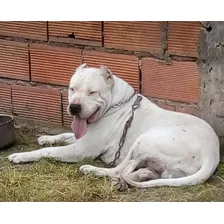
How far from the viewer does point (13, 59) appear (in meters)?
3.28

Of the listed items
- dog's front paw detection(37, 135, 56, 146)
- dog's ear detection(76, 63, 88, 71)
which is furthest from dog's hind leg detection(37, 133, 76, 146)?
dog's ear detection(76, 63, 88, 71)

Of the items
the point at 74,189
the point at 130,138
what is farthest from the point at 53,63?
the point at 74,189

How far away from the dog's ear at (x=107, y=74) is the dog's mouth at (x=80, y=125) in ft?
0.33

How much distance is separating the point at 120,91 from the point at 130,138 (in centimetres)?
15

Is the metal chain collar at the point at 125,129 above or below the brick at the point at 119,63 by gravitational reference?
below

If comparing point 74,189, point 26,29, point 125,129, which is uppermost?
point 26,29

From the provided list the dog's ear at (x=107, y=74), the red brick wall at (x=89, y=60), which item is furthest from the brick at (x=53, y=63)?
the dog's ear at (x=107, y=74)

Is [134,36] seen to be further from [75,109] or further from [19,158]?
[19,158]

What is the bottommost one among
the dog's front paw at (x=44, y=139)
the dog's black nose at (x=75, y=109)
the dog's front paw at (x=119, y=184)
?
the dog's front paw at (x=119, y=184)

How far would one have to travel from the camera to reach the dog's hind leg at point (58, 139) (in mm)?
3287

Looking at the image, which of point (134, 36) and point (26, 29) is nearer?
point (134, 36)

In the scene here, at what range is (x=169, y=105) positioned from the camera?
317 centimetres

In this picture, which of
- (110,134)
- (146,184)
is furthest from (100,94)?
(146,184)

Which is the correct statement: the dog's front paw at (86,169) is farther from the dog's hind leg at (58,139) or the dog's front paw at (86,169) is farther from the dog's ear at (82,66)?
the dog's ear at (82,66)
